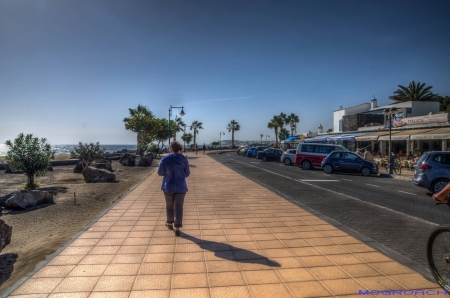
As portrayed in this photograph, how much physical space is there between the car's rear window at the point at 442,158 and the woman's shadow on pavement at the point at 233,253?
9.73 metres

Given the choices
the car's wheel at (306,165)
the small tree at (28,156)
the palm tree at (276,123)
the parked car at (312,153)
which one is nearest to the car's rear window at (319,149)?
the parked car at (312,153)

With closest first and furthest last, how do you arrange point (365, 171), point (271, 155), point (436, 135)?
point (436, 135), point (365, 171), point (271, 155)

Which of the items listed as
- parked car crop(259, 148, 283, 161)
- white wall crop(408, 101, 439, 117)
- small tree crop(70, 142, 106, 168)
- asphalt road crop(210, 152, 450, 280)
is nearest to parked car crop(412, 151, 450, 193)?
asphalt road crop(210, 152, 450, 280)

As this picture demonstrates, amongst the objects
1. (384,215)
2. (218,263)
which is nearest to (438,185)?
(384,215)

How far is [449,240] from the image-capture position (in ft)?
11.7

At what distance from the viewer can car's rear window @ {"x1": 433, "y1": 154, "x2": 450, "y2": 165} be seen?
37.1 ft

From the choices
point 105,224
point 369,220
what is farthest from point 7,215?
point 369,220

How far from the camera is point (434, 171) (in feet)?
37.1

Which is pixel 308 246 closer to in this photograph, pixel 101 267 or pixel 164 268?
pixel 164 268

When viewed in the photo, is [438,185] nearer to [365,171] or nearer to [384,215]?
[384,215]

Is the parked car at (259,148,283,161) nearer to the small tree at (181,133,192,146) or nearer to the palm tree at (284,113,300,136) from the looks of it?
the palm tree at (284,113,300,136)

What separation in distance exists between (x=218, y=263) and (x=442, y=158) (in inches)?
414

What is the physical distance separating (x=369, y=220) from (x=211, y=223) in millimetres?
3682

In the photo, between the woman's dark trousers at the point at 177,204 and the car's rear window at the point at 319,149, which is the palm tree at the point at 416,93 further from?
the woman's dark trousers at the point at 177,204
